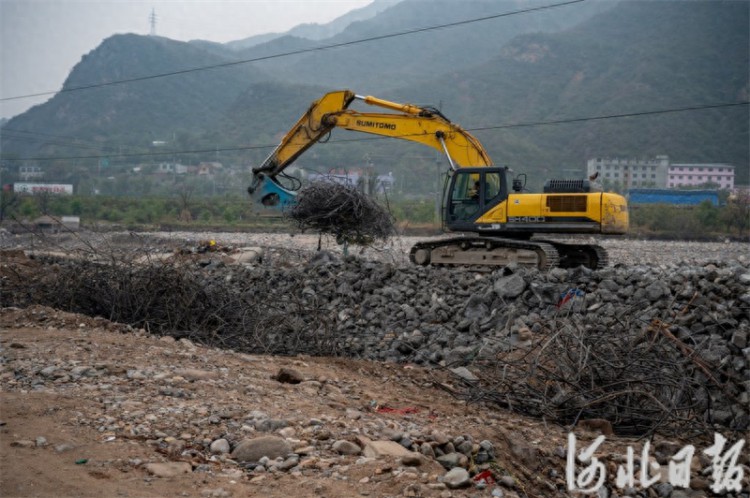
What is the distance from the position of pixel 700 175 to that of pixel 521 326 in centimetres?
8087

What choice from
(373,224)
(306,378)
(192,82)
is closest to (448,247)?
(373,224)

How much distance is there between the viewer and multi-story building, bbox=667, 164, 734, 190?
8031 centimetres

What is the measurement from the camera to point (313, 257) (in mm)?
14609

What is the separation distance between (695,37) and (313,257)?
12596cm

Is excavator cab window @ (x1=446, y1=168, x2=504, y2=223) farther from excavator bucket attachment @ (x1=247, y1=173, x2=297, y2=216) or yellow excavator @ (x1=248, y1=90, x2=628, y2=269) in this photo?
excavator bucket attachment @ (x1=247, y1=173, x2=297, y2=216)

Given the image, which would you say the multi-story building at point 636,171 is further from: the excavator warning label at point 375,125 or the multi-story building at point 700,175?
the excavator warning label at point 375,125

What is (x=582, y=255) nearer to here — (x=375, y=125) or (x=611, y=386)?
(x=375, y=125)

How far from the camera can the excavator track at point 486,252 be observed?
508 inches

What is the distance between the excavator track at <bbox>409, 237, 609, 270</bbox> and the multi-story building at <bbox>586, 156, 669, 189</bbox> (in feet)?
212

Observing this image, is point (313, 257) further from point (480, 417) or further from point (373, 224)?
point (480, 417)

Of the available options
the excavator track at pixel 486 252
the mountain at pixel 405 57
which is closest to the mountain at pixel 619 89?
the mountain at pixel 405 57

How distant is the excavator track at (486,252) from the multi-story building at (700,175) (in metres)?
70.7

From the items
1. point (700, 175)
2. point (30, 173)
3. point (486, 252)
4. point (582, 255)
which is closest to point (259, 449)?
point (486, 252)

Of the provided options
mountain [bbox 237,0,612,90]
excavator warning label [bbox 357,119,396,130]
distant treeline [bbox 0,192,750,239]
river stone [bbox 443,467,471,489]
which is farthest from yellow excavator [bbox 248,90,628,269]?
mountain [bbox 237,0,612,90]
